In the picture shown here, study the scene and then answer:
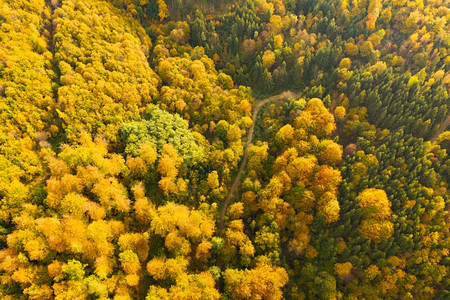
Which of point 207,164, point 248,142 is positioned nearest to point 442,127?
point 248,142

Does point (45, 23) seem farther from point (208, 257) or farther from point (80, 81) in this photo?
point (208, 257)

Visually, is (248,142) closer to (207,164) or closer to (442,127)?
(207,164)

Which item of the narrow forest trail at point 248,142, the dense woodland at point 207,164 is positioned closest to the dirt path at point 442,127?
the dense woodland at point 207,164

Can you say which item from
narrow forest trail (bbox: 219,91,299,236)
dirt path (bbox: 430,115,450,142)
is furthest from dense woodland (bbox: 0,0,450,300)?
narrow forest trail (bbox: 219,91,299,236)

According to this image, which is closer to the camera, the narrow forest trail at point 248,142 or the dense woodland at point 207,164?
the dense woodland at point 207,164

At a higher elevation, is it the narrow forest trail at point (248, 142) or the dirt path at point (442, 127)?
the dirt path at point (442, 127)

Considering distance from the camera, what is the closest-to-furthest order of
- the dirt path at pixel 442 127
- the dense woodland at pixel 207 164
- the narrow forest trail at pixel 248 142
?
the dense woodland at pixel 207 164
the narrow forest trail at pixel 248 142
the dirt path at pixel 442 127

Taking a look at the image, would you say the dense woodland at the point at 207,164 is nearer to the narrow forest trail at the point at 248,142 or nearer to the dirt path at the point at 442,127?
the dirt path at the point at 442,127

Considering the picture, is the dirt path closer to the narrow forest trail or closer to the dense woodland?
the dense woodland


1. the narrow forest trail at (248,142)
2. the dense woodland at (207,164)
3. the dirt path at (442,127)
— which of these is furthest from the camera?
the dirt path at (442,127)
